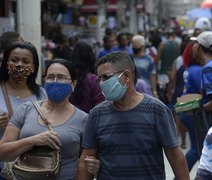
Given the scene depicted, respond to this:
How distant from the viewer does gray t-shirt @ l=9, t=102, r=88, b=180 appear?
3.95 metres

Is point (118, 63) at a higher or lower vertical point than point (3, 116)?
higher

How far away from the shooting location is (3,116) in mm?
4402

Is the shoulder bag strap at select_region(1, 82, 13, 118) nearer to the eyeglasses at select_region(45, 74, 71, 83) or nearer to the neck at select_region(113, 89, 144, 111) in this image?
the eyeglasses at select_region(45, 74, 71, 83)

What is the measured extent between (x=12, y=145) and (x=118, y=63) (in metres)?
0.85

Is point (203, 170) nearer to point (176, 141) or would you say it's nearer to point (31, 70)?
point (176, 141)

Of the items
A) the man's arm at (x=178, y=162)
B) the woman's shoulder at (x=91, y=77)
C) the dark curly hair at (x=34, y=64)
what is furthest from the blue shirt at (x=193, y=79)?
the man's arm at (x=178, y=162)

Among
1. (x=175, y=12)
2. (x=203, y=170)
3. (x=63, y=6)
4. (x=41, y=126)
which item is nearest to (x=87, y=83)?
(x=41, y=126)

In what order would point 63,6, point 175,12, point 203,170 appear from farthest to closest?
point 175,12, point 63,6, point 203,170

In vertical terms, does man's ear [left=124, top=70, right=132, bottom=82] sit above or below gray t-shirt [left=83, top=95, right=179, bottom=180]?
above

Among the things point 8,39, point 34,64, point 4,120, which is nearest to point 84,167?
point 4,120

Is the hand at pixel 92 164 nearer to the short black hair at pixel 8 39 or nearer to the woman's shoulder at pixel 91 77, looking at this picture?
the short black hair at pixel 8 39

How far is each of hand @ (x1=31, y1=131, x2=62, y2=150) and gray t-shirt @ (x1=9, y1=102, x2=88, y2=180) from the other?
0.10 metres

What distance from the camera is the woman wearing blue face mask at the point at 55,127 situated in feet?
12.6

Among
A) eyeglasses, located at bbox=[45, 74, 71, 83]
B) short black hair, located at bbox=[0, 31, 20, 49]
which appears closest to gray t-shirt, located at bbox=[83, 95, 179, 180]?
eyeglasses, located at bbox=[45, 74, 71, 83]
